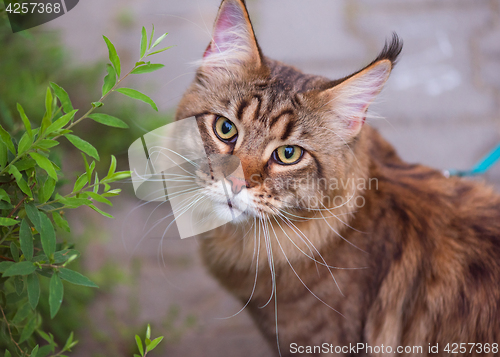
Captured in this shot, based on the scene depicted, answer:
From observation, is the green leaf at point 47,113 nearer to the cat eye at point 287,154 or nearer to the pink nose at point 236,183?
the pink nose at point 236,183

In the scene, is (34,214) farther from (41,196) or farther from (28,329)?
(28,329)

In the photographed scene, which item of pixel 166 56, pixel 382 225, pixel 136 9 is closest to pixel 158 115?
pixel 166 56

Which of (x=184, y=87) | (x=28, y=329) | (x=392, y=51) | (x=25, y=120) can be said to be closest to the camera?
(x=25, y=120)

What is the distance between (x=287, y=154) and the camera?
1.10m

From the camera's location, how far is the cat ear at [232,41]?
1.02 meters

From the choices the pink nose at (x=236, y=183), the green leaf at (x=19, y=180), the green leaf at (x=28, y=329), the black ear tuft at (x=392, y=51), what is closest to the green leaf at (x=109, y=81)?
the green leaf at (x=19, y=180)

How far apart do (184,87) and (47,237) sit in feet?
3.27

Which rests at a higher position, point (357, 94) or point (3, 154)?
point (357, 94)

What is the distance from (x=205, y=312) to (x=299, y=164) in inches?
43.2

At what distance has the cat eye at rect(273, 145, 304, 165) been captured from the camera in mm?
1089

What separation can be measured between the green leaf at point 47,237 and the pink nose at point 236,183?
49 centimetres

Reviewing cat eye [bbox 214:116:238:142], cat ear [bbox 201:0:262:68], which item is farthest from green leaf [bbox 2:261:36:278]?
cat ear [bbox 201:0:262:68]

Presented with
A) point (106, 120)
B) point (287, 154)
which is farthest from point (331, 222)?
point (106, 120)

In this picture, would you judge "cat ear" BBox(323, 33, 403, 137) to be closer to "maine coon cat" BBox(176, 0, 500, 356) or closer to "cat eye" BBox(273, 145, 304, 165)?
"maine coon cat" BBox(176, 0, 500, 356)
